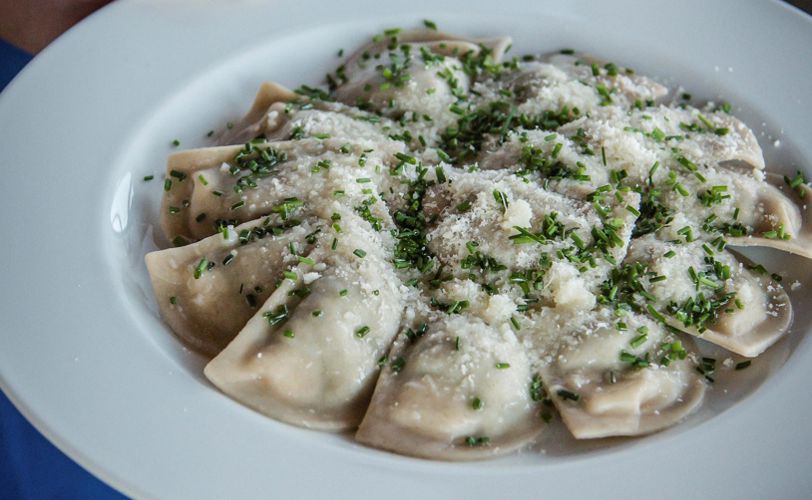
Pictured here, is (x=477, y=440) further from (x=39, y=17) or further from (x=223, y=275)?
(x=39, y=17)

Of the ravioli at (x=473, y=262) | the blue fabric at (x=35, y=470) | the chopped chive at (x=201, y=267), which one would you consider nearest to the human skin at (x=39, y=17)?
the ravioli at (x=473, y=262)

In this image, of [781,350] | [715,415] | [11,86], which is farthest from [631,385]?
[11,86]

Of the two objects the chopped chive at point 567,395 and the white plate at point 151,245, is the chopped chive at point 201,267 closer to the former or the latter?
the white plate at point 151,245

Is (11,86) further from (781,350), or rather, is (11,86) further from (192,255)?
(781,350)

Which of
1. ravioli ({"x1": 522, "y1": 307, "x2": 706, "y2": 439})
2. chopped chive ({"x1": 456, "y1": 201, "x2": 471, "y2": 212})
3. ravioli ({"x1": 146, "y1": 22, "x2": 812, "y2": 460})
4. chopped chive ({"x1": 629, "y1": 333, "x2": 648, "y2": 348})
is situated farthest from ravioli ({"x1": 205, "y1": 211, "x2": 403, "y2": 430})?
chopped chive ({"x1": 629, "y1": 333, "x2": 648, "y2": 348})

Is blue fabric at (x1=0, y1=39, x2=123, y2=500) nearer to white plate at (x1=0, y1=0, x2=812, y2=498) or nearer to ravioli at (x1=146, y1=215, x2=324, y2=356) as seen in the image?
white plate at (x1=0, y1=0, x2=812, y2=498)

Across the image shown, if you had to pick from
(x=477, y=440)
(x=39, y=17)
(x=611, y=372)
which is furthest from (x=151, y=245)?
(x=611, y=372)
